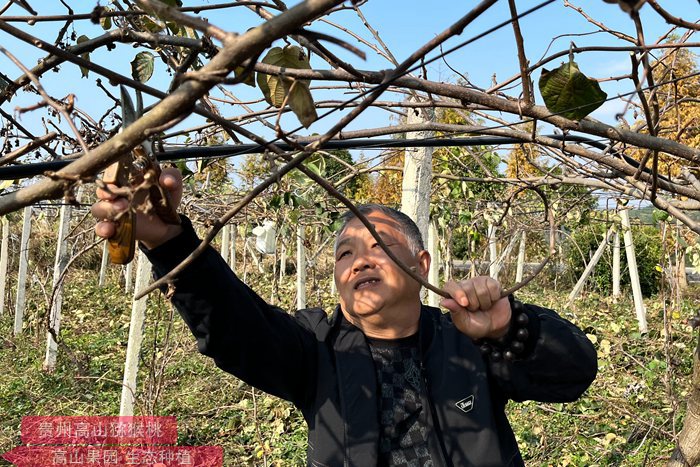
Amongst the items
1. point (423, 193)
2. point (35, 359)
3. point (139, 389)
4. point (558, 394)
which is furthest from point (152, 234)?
point (35, 359)

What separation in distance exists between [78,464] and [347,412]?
3.91m

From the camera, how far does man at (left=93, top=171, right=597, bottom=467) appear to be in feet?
5.09

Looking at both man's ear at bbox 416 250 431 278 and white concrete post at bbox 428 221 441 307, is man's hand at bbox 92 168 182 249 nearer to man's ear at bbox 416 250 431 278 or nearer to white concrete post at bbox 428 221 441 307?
man's ear at bbox 416 250 431 278

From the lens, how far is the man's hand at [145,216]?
31.4 inches

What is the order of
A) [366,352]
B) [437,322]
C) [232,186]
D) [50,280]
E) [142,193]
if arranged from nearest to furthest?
[142,193] → [366,352] → [437,322] → [232,186] → [50,280]

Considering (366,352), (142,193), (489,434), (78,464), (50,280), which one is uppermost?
(50,280)

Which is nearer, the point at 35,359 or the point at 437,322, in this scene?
the point at 437,322

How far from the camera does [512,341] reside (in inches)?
61.4

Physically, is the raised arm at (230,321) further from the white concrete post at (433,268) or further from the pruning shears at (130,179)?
the white concrete post at (433,268)

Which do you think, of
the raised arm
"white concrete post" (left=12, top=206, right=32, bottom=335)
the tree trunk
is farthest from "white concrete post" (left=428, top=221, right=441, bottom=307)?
"white concrete post" (left=12, top=206, right=32, bottom=335)

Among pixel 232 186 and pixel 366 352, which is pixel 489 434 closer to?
pixel 366 352

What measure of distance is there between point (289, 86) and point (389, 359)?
1124mm

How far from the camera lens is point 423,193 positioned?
3061 millimetres

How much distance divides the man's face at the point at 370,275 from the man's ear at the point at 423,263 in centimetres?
5
